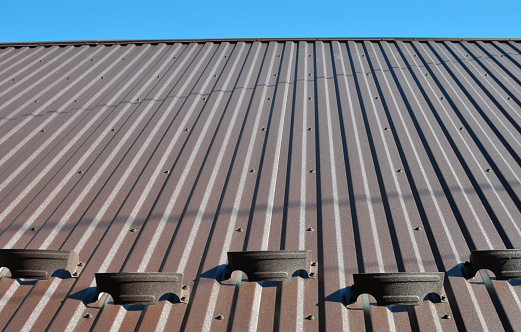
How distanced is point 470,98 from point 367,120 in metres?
1.35

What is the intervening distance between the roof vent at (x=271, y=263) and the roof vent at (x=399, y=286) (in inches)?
13.8

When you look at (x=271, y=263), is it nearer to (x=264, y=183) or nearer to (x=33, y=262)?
(x=264, y=183)

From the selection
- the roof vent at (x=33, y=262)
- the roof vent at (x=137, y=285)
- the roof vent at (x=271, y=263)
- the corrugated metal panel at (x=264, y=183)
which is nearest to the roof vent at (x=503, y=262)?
the corrugated metal panel at (x=264, y=183)

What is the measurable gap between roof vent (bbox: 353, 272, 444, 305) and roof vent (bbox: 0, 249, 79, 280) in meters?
1.68

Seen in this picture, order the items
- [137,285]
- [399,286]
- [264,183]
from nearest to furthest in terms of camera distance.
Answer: [399,286]
[137,285]
[264,183]

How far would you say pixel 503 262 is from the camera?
98.7 inches

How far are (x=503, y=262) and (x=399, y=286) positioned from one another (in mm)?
605

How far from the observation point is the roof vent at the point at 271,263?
257 cm

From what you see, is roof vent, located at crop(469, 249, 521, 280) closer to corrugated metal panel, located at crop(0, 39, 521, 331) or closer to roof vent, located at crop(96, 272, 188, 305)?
corrugated metal panel, located at crop(0, 39, 521, 331)

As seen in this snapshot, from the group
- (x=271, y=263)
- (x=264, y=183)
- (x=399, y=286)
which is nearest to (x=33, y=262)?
(x=271, y=263)

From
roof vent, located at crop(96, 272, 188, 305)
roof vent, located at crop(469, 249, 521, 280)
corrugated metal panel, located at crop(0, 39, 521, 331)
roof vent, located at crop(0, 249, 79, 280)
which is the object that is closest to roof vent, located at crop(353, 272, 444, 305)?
corrugated metal panel, located at crop(0, 39, 521, 331)

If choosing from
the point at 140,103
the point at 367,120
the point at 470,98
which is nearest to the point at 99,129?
the point at 140,103

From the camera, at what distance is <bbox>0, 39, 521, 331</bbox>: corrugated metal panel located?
8.28ft

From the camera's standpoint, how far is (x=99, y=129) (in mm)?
4660
